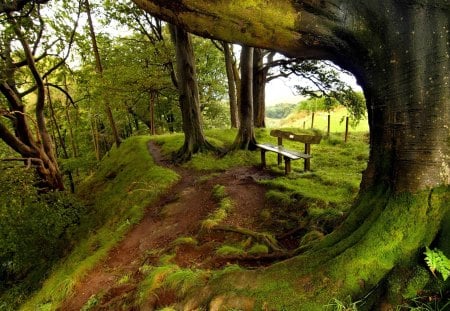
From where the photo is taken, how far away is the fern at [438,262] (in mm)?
2115

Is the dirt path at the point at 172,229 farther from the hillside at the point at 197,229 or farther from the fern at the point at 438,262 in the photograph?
the fern at the point at 438,262

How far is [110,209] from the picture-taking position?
9.95m

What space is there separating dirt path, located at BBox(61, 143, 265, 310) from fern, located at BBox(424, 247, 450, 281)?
2797mm

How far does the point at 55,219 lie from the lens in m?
8.59

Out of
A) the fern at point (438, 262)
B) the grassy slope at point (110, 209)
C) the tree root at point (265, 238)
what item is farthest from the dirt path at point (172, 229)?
the fern at point (438, 262)

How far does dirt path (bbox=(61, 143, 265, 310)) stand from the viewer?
4.64 m

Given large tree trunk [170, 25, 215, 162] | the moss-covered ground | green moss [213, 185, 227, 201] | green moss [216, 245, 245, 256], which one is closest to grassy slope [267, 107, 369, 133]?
large tree trunk [170, 25, 215, 162]

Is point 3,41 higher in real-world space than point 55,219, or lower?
higher

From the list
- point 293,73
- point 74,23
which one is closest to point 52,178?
point 74,23

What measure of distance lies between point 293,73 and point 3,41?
10855 mm

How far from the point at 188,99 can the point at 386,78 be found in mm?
9382

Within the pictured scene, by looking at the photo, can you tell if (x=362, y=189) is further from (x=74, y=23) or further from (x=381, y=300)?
(x=74, y=23)

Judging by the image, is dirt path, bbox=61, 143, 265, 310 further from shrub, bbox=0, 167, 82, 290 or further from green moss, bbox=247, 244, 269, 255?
shrub, bbox=0, 167, 82, 290

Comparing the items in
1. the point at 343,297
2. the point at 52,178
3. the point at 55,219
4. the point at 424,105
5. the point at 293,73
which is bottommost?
the point at 55,219
